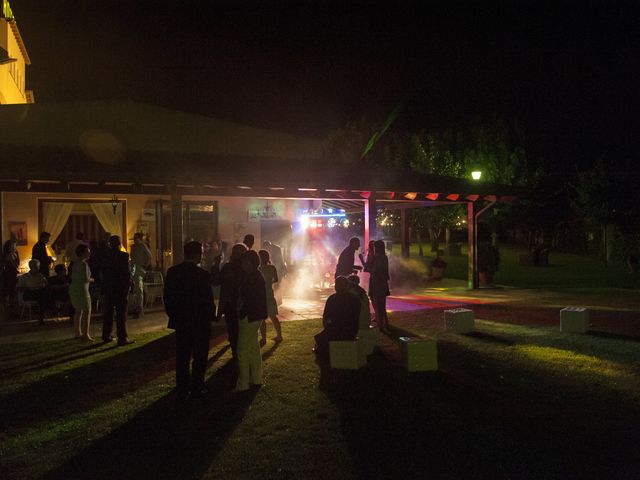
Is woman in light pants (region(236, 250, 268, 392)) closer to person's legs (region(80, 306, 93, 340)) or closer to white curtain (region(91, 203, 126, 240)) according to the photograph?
person's legs (region(80, 306, 93, 340))

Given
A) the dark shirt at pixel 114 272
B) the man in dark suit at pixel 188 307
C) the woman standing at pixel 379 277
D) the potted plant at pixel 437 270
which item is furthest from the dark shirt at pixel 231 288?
the potted plant at pixel 437 270

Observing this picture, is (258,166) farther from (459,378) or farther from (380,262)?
(459,378)

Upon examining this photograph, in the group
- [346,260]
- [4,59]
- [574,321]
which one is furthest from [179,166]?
[4,59]

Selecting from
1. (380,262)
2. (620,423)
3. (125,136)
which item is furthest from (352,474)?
(125,136)

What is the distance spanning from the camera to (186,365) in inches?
217

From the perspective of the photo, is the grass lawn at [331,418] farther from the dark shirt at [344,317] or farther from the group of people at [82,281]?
the group of people at [82,281]

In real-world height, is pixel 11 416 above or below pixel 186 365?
below

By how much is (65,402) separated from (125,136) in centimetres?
1274

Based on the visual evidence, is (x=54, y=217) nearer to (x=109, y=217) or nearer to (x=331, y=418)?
(x=109, y=217)

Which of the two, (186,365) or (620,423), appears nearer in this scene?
(620,423)

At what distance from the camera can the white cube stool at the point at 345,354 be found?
6617mm

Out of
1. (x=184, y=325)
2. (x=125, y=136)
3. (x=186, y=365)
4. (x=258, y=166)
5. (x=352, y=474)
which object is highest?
(x=125, y=136)

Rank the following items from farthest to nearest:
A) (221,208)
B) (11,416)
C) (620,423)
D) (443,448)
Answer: (221,208) → (11,416) → (620,423) → (443,448)

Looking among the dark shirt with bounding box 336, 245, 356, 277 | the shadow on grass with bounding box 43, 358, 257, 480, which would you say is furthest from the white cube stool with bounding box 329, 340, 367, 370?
the dark shirt with bounding box 336, 245, 356, 277
